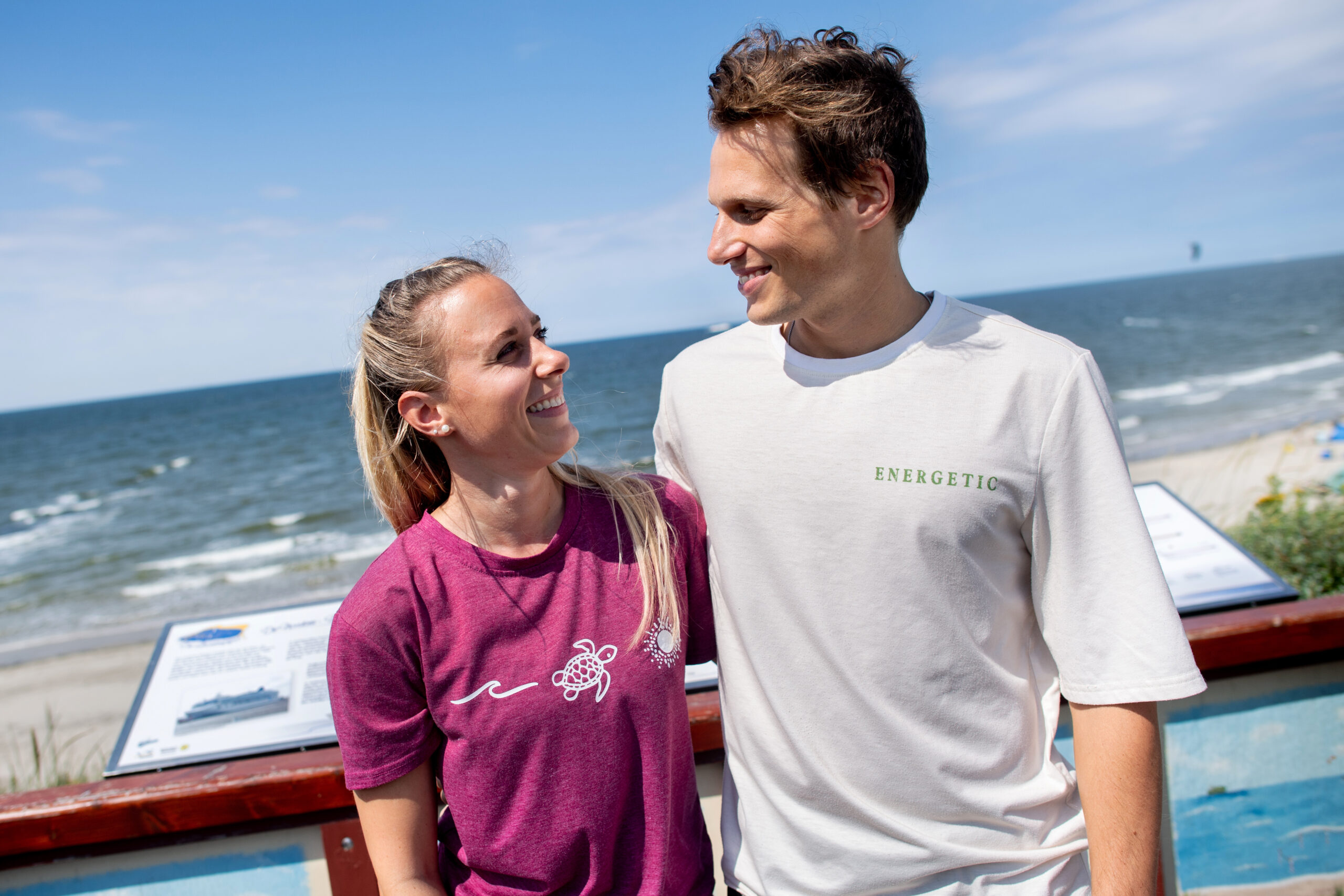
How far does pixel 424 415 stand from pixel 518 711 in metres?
0.66

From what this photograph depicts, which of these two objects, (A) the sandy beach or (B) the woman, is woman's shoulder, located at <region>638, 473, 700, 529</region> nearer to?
(B) the woman

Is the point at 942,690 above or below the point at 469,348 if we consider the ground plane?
below

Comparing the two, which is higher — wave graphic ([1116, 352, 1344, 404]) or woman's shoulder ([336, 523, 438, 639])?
woman's shoulder ([336, 523, 438, 639])

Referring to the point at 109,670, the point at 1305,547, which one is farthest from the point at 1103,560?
the point at 109,670

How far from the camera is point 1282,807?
252 cm

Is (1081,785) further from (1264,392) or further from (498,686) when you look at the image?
(1264,392)

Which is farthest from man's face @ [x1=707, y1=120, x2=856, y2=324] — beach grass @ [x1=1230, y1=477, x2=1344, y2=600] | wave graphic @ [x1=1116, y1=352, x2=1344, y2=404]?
wave graphic @ [x1=1116, y1=352, x2=1344, y2=404]

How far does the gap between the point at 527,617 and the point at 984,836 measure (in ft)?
3.20

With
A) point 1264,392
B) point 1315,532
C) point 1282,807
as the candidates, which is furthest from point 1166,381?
point 1282,807

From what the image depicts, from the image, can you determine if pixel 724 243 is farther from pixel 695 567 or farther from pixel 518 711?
pixel 518 711

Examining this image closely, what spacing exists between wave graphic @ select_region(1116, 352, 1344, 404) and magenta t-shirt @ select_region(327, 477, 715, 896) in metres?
27.3

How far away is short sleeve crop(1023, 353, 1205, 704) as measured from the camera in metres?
1.43

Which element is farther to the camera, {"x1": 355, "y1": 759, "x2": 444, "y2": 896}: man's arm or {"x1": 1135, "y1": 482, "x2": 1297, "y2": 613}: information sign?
{"x1": 1135, "y1": 482, "x2": 1297, "y2": 613}: information sign

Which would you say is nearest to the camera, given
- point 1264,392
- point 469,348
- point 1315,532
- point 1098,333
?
point 469,348
